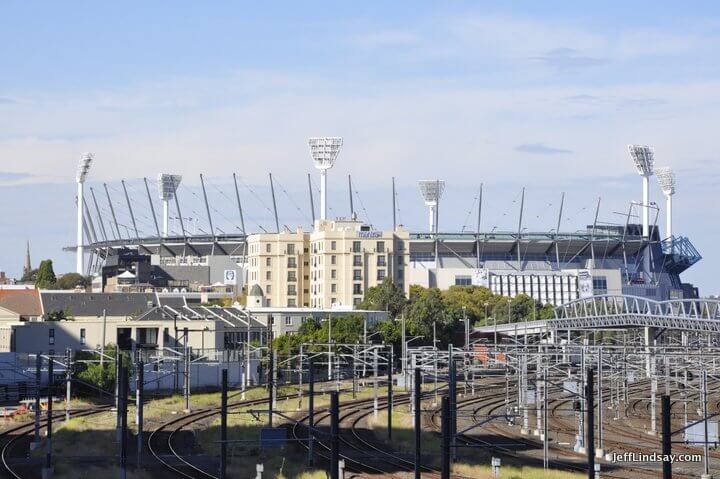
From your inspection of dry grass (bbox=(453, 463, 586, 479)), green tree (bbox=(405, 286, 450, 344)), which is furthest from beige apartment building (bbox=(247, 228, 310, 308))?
dry grass (bbox=(453, 463, 586, 479))

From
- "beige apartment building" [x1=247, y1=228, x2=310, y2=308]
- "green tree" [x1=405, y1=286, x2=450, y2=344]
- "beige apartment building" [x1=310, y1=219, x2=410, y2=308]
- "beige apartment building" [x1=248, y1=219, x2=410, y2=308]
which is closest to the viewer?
"green tree" [x1=405, y1=286, x2=450, y2=344]

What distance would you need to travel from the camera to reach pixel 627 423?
215ft

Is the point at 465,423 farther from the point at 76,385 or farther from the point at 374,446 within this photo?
the point at 76,385

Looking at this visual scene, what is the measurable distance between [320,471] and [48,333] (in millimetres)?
58711

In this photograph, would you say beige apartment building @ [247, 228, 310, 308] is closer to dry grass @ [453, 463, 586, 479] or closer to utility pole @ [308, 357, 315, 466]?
utility pole @ [308, 357, 315, 466]

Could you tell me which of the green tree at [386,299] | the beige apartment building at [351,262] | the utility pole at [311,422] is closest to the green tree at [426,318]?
the green tree at [386,299]

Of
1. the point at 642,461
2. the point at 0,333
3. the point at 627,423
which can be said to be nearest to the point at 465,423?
the point at 627,423

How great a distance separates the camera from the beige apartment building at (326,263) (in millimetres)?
174250

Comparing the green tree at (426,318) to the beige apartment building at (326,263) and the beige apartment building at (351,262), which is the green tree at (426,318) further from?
the beige apartment building at (351,262)

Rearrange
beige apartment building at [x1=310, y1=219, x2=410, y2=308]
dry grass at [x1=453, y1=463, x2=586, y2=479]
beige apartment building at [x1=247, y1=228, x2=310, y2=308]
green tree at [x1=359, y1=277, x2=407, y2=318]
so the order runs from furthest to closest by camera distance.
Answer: beige apartment building at [x1=247, y1=228, x2=310, y2=308] < beige apartment building at [x1=310, y1=219, x2=410, y2=308] < green tree at [x1=359, y1=277, x2=407, y2=318] < dry grass at [x1=453, y1=463, x2=586, y2=479]

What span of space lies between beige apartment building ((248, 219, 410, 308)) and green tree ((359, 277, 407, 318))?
11094 millimetres

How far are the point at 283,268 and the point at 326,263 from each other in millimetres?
10625

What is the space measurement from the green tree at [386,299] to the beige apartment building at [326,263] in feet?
36.4

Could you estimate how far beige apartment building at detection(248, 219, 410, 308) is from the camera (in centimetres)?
17425
